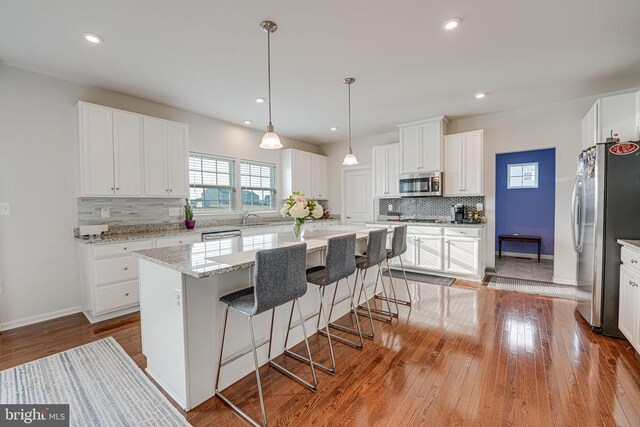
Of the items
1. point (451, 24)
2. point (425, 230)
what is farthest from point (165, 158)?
point (425, 230)

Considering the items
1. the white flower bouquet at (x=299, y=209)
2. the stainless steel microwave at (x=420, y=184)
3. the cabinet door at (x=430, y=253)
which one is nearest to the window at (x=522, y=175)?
the stainless steel microwave at (x=420, y=184)

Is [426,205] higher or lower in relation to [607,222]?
higher

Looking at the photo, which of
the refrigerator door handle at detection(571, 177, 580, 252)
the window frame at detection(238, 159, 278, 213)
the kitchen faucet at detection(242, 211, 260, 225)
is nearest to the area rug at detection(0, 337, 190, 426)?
the kitchen faucet at detection(242, 211, 260, 225)

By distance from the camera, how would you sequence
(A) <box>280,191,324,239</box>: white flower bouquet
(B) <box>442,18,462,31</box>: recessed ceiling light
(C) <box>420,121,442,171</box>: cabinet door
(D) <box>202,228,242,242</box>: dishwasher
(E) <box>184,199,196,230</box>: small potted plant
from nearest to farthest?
1. (B) <box>442,18,462,31</box>: recessed ceiling light
2. (A) <box>280,191,324,239</box>: white flower bouquet
3. (D) <box>202,228,242,242</box>: dishwasher
4. (E) <box>184,199,196,230</box>: small potted plant
5. (C) <box>420,121,442,171</box>: cabinet door

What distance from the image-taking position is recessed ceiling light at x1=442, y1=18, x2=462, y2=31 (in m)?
2.19

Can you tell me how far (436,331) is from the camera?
2.69m

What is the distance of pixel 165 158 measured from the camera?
3752 millimetres

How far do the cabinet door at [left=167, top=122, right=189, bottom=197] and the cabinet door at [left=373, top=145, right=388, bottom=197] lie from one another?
342cm

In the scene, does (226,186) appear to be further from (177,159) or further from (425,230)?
(425,230)

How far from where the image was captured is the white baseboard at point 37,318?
2820 millimetres

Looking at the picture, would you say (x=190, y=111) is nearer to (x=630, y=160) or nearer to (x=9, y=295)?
(x=9, y=295)

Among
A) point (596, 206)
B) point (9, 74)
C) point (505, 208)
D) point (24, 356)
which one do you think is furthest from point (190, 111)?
point (505, 208)

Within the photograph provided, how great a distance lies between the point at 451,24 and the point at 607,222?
89.1 inches

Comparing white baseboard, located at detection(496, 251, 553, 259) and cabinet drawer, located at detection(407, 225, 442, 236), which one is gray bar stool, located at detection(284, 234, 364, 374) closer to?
cabinet drawer, located at detection(407, 225, 442, 236)
